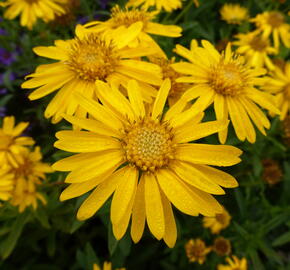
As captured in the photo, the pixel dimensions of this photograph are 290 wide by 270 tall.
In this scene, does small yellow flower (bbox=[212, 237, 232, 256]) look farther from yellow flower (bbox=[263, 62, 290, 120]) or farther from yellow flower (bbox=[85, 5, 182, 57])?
yellow flower (bbox=[85, 5, 182, 57])

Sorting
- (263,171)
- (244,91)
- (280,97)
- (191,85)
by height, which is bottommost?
(263,171)

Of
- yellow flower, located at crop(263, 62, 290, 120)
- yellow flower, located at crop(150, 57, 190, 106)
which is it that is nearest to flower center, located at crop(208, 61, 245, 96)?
yellow flower, located at crop(150, 57, 190, 106)

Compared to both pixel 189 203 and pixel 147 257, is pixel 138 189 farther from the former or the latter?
pixel 147 257

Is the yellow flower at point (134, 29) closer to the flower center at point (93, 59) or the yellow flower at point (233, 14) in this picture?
the flower center at point (93, 59)

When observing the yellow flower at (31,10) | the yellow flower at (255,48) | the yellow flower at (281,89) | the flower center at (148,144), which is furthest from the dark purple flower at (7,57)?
the yellow flower at (281,89)

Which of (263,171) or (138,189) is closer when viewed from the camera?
(138,189)

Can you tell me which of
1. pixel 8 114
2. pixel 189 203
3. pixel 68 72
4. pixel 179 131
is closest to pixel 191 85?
pixel 179 131

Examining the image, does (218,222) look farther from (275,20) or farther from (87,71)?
(275,20)
